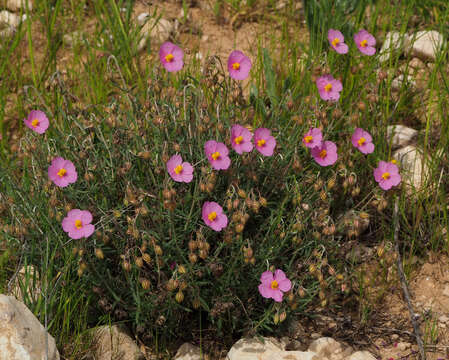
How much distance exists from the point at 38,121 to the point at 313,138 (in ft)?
3.92

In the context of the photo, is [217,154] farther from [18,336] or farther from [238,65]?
[18,336]

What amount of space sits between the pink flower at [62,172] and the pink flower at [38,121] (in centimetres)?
26

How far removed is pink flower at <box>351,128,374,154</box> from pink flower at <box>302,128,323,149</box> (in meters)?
0.23

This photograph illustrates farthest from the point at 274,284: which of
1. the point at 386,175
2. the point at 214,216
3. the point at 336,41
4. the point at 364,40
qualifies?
the point at 364,40

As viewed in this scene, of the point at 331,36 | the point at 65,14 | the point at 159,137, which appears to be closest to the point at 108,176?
the point at 159,137

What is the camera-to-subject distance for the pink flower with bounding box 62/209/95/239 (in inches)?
88.6

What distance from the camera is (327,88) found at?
2.76 meters

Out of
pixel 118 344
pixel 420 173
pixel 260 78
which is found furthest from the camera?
pixel 260 78

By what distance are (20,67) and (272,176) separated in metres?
1.89

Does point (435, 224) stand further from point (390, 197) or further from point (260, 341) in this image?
point (260, 341)

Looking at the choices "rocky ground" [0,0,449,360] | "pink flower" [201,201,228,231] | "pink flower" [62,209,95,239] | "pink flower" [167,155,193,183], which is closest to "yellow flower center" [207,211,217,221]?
"pink flower" [201,201,228,231]

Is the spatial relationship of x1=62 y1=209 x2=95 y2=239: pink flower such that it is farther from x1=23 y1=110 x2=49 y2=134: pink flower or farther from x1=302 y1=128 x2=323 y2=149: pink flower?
x1=302 y1=128 x2=323 y2=149: pink flower

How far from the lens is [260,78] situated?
3.51 metres

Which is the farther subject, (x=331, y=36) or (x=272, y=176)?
(x=331, y=36)
